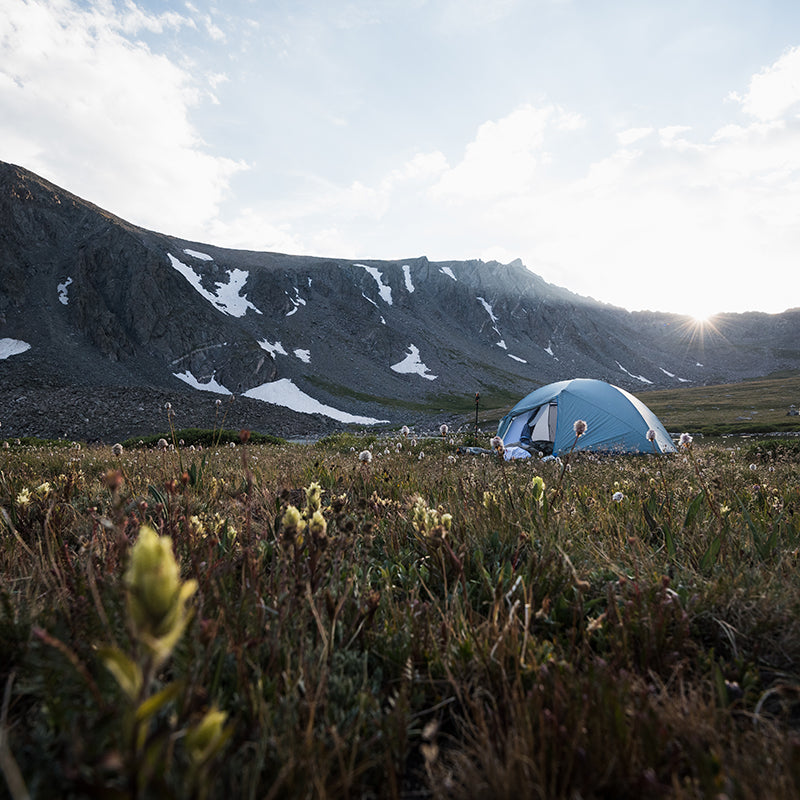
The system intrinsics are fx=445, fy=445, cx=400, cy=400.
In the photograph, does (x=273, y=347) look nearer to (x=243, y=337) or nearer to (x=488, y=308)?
(x=243, y=337)

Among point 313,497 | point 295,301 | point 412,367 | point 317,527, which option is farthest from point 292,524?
point 295,301

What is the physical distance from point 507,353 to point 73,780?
148m

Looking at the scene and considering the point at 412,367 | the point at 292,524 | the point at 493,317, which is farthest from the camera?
the point at 493,317

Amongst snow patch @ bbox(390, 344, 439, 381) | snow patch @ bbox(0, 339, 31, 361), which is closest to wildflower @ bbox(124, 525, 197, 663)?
snow patch @ bbox(0, 339, 31, 361)

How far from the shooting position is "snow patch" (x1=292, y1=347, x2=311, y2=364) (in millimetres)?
97256

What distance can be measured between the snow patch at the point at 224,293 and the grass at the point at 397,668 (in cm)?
10497

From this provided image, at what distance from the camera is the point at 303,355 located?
9888cm

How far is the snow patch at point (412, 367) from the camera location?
10981 centimetres

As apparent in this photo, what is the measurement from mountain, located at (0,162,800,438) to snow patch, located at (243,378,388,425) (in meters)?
0.40

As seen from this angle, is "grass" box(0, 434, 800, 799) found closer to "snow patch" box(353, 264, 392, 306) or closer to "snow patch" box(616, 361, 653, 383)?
"snow patch" box(353, 264, 392, 306)

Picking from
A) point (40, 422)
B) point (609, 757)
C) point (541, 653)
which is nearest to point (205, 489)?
point (541, 653)

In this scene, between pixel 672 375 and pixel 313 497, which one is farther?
pixel 672 375

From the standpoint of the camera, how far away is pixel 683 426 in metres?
37.6

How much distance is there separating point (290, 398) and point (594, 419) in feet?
219
